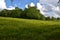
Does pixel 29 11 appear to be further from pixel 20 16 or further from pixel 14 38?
pixel 14 38

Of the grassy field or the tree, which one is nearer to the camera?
the grassy field

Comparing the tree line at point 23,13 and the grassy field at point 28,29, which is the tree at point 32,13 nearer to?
the tree line at point 23,13

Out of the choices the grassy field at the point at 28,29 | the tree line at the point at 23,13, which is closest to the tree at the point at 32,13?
the tree line at the point at 23,13

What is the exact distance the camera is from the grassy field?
41.4ft

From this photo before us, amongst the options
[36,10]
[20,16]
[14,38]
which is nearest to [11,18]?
[20,16]

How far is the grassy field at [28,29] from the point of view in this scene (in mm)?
12625

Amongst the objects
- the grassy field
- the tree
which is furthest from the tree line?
the grassy field

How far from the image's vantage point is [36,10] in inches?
626

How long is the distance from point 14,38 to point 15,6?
3906 mm

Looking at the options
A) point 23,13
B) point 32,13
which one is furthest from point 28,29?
point 32,13

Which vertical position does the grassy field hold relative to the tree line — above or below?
below

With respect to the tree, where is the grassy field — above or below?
below

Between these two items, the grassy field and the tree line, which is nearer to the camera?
the grassy field

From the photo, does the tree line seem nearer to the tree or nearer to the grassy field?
the tree
